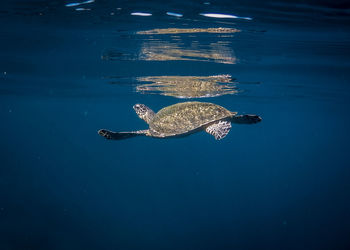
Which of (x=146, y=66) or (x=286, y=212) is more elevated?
(x=146, y=66)

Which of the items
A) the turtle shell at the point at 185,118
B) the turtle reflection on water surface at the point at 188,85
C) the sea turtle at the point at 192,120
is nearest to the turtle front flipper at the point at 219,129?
the sea turtle at the point at 192,120

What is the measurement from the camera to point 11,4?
757cm

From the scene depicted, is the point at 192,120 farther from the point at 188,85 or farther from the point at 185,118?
the point at 188,85

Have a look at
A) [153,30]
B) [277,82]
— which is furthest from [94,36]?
[277,82]

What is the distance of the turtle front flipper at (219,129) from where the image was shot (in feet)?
26.7

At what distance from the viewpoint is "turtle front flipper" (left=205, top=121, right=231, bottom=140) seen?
8.15 m

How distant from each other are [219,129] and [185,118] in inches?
48.8

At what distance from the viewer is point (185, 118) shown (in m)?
8.89

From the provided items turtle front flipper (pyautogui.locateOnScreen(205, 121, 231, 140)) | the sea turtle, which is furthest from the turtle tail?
turtle front flipper (pyautogui.locateOnScreen(205, 121, 231, 140))

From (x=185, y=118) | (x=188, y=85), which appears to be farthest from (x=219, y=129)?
(x=188, y=85)

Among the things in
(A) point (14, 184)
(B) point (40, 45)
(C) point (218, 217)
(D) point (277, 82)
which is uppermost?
(B) point (40, 45)

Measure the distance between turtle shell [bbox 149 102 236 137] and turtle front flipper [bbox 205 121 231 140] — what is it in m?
0.28

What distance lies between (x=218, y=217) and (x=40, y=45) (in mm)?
31590

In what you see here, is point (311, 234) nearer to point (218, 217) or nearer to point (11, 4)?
point (218, 217)
